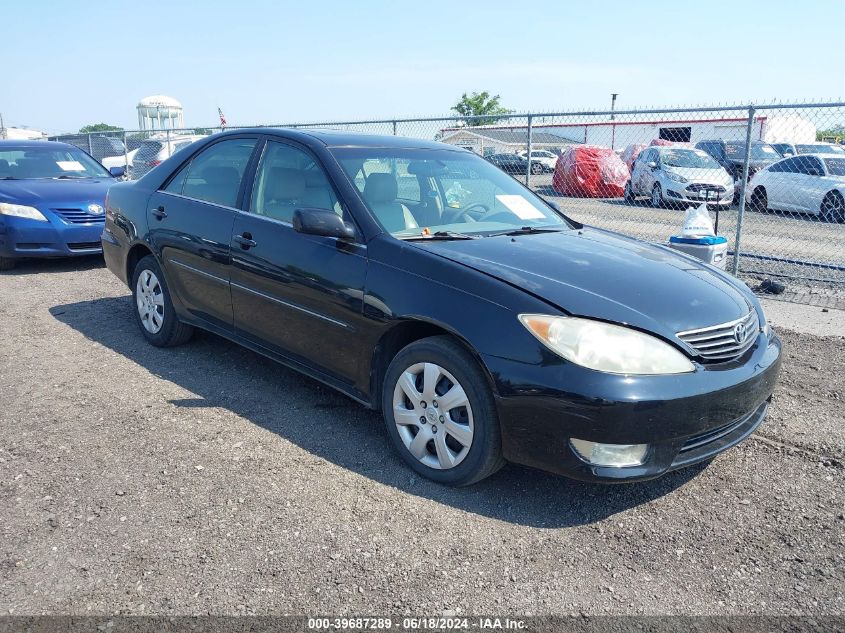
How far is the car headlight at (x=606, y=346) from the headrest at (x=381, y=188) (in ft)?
4.36

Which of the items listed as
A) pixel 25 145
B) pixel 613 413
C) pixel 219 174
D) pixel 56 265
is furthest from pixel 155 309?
pixel 25 145

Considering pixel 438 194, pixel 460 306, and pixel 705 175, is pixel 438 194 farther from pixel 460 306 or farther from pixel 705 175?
pixel 705 175

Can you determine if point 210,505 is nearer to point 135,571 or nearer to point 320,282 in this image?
point 135,571

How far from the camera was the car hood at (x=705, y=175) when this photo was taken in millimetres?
15742

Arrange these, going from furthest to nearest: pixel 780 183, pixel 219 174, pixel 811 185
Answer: pixel 780 183, pixel 811 185, pixel 219 174

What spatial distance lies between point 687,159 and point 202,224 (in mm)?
14326

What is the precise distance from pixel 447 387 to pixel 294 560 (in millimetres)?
998

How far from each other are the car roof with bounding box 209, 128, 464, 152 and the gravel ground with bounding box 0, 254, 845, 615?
5.13 ft

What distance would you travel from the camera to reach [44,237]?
321 inches

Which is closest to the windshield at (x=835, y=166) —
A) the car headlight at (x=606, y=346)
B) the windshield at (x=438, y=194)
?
the windshield at (x=438, y=194)

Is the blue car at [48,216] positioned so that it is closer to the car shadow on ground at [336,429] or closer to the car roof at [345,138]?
the car shadow on ground at [336,429]

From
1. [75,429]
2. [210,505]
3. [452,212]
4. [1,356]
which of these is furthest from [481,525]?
[1,356]

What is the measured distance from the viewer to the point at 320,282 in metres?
3.87

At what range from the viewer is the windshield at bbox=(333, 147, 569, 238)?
4.00 m
